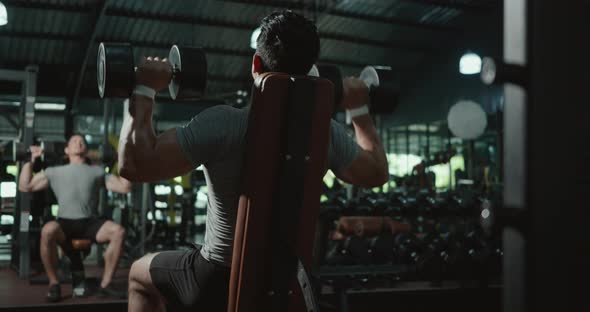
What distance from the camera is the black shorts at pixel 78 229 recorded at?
12.1 feet

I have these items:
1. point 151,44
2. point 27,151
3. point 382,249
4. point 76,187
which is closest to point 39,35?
point 151,44

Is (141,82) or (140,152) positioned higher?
(141,82)

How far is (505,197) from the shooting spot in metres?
0.64

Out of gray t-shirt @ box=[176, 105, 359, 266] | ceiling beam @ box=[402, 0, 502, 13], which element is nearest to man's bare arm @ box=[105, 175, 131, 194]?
gray t-shirt @ box=[176, 105, 359, 266]

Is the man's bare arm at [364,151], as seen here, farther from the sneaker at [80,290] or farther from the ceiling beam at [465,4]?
the ceiling beam at [465,4]

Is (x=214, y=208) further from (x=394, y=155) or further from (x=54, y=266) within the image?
(x=394, y=155)

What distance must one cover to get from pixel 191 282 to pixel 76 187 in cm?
270

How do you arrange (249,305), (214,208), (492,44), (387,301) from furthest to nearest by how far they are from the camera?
(492,44)
(387,301)
(214,208)
(249,305)

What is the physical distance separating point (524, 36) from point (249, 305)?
762 millimetres

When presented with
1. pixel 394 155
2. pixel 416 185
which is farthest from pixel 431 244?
pixel 394 155

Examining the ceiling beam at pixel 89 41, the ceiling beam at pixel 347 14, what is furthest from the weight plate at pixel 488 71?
the ceiling beam at pixel 89 41

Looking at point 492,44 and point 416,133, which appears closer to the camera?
point 492,44

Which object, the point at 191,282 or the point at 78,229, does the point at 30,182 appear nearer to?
the point at 78,229

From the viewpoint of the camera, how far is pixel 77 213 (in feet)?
12.3
